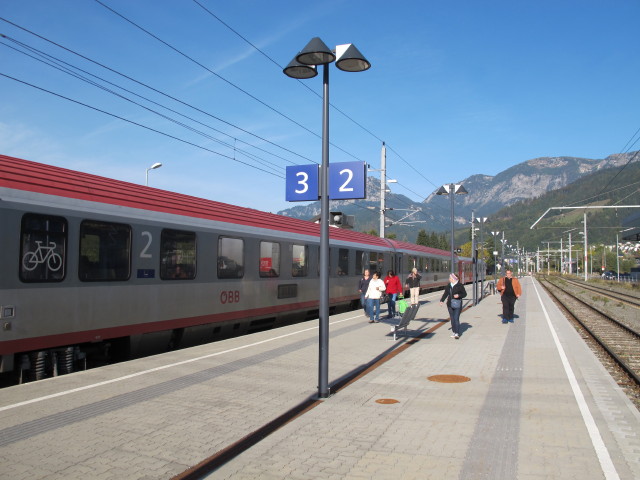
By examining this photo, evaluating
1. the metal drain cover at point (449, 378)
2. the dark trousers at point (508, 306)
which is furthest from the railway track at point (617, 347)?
the metal drain cover at point (449, 378)

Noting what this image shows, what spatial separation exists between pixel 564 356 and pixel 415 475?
25.3 feet

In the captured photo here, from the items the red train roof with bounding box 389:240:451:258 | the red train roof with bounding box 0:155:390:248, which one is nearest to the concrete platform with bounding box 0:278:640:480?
the red train roof with bounding box 0:155:390:248

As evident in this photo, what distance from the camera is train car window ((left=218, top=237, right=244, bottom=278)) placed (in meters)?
12.7

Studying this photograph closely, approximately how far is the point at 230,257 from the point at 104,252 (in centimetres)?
405

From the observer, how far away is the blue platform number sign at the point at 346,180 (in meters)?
7.82

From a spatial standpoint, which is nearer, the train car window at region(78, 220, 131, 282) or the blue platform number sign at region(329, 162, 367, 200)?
the blue platform number sign at region(329, 162, 367, 200)

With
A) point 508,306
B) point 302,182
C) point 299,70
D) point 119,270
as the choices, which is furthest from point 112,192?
point 508,306

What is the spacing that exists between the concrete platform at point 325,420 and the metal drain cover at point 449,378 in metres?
0.17

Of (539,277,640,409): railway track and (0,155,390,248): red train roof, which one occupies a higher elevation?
(0,155,390,248): red train roof

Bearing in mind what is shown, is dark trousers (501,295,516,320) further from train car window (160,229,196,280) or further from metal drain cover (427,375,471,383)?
train car window (160,229,196,280)

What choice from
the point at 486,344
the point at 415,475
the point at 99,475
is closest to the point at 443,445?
the point at 415,475

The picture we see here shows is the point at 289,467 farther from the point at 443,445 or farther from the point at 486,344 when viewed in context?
the point at 486,344

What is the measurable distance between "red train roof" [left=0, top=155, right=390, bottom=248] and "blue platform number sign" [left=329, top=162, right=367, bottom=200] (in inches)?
167

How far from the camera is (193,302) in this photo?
38.1 feet
